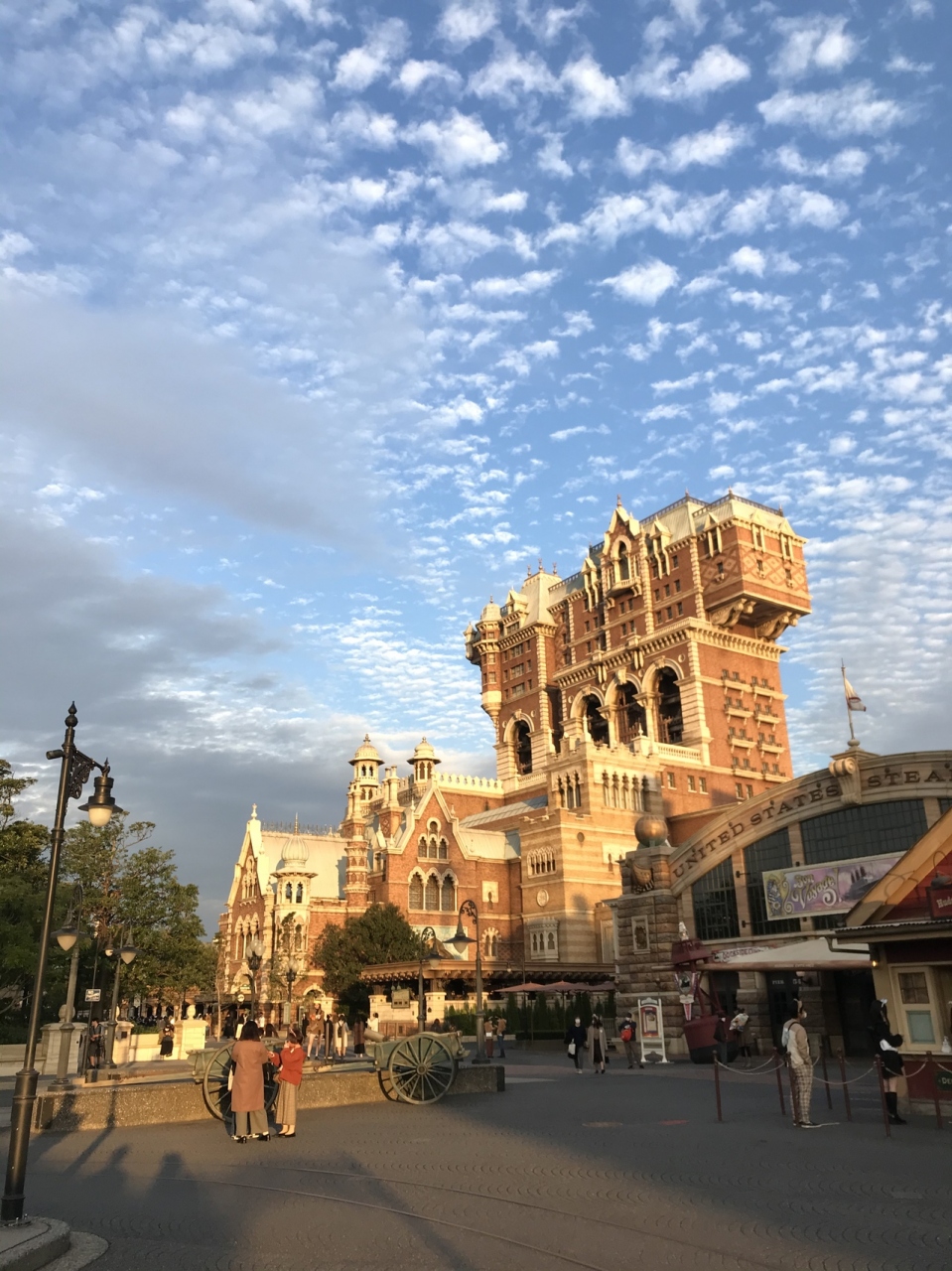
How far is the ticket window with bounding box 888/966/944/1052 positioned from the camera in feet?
56.9

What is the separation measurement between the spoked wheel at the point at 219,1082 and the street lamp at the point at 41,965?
7.23 meters

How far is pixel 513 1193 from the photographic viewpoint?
11.1 meters

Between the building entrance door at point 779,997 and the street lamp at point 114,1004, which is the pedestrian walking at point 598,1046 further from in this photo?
the street lamp at point 114,1004

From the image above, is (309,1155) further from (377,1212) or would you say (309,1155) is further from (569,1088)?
(569,1088)

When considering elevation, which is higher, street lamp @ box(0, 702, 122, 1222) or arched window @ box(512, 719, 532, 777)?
arched window @ box(512, 719, 532, 777)

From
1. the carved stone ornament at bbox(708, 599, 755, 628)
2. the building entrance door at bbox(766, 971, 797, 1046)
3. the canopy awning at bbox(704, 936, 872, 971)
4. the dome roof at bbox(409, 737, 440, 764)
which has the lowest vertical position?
the building entrance door at bbox(766, 971, 797, 1046)

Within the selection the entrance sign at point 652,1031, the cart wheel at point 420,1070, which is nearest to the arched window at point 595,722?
the entrance sign at point 652,1031

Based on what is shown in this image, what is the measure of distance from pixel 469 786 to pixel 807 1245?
72.4m

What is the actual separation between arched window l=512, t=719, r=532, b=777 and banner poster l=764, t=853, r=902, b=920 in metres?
53.7

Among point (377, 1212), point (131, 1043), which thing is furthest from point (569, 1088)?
point (131, 1043)

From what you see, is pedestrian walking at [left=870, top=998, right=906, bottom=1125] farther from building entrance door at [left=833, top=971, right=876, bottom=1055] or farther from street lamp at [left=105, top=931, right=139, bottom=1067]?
street lamp at [left=105, top=931, right=139, bottom=1067]

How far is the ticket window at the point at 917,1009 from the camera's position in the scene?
17.3 meters

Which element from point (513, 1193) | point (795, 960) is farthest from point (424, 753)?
point (513, 1193)

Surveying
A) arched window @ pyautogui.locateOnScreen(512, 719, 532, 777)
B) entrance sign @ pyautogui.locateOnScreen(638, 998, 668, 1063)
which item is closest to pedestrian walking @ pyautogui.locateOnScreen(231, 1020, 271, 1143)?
entrance sign @ pyautogui.locateOnScreen(638, 998, 668, 1063)
